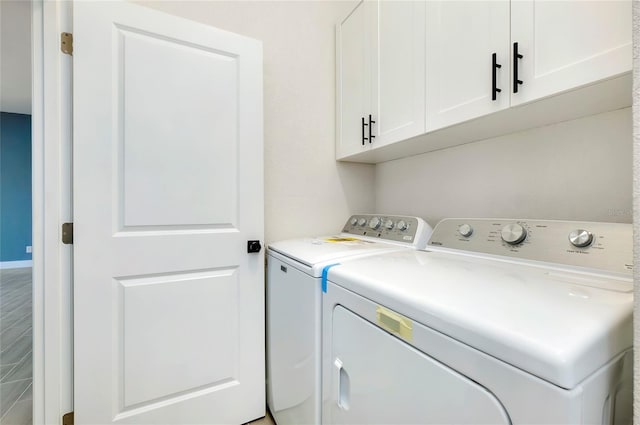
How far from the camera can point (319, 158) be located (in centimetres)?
186

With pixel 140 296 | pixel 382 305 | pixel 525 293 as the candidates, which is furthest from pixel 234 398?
pixel 525 293

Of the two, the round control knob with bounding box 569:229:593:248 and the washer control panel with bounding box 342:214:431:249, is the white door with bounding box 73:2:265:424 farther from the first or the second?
the round control knob with bounding box 569:229:593:248

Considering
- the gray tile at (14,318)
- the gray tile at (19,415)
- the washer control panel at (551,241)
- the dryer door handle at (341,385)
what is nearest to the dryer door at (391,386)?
the dryer door handle at (341,385)

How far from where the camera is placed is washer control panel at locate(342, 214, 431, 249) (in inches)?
53.0

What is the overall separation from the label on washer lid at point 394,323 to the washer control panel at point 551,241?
1.90 feet

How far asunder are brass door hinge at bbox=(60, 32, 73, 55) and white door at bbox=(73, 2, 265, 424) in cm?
5

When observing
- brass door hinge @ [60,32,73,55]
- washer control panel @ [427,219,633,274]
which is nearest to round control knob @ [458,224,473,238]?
washer control panel @ [427,219,633,274]

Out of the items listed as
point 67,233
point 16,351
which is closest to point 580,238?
point 67,233

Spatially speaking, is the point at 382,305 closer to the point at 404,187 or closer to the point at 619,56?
the point at 619,56

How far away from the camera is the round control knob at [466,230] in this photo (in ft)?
3.73

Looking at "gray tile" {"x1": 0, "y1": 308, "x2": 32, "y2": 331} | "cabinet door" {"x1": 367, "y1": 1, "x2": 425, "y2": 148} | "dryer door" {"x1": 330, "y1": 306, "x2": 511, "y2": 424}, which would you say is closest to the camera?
"dryer door" {"x1": 330, "y1": 306, "x2": 511, "y2": 424}

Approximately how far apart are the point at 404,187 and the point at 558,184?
80cm

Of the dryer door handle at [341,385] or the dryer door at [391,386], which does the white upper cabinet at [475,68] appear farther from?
the dryer door handle at [341,385]

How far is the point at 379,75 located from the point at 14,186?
6650mm
